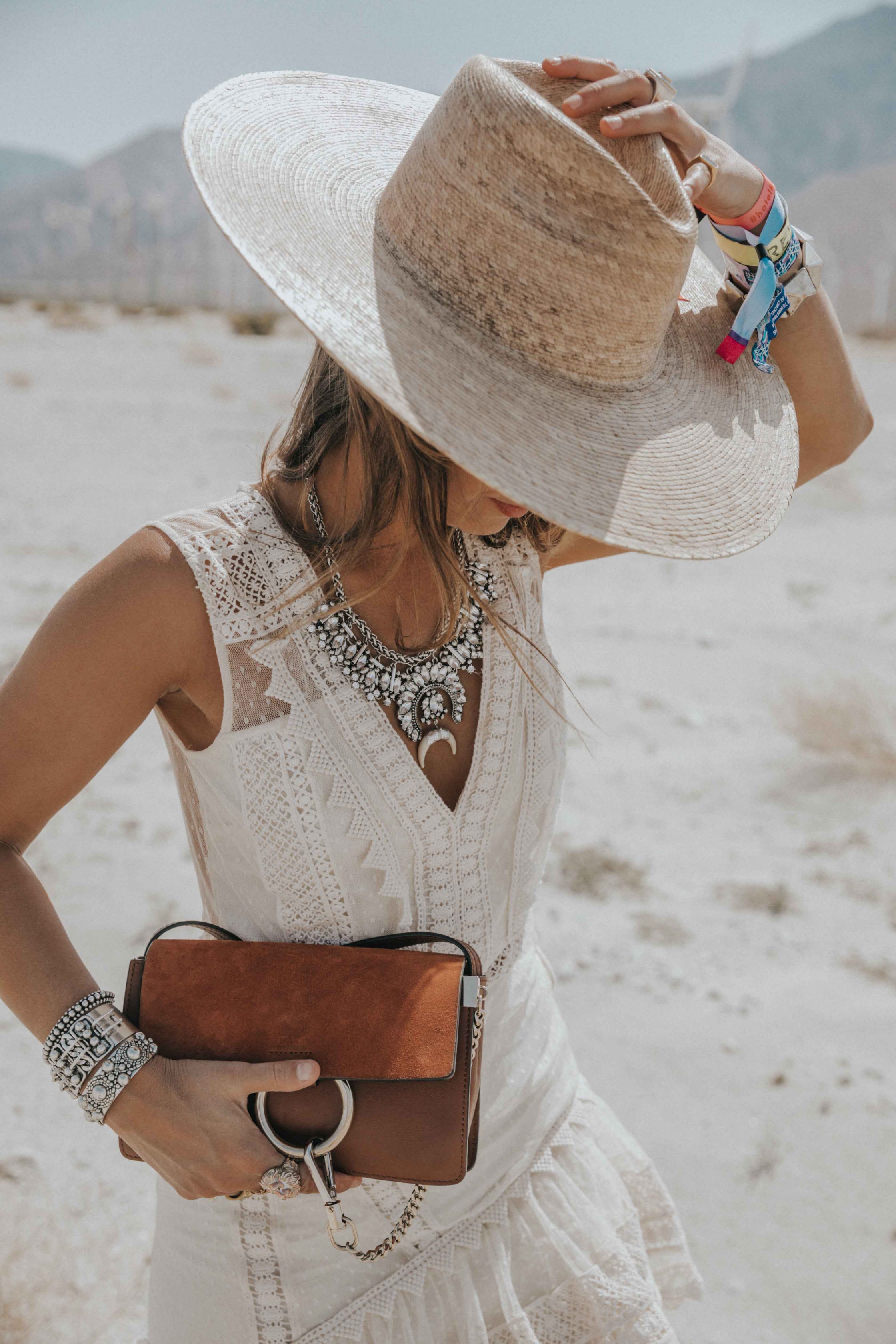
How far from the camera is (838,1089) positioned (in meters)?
3.08

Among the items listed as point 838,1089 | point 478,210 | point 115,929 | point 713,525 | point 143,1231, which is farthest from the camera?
point 115,929

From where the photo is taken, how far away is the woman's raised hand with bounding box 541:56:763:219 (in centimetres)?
107

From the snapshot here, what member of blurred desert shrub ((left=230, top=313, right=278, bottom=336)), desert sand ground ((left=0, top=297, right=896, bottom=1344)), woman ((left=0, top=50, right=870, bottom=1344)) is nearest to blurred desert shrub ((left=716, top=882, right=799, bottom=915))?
desert sand ground ((left=0, top=297, right=896, bottom=1344))

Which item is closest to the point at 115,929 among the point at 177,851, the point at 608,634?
the point at 177,851

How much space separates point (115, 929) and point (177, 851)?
54cm

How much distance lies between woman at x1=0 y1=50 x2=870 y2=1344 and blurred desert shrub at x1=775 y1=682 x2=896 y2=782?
12.0ft

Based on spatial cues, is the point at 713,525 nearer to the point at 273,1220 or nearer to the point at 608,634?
the point at 273,1220

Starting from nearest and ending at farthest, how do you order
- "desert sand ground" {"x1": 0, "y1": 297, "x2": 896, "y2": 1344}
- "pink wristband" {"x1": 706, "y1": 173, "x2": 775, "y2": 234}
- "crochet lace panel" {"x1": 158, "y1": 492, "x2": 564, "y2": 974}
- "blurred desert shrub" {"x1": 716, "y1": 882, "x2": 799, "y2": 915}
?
1. "crochet lace panel" {"x1": 158, "y1": 492, "x2": 564, "y2": 974}
2. "pink wristband" {"x1": 706, "y1": 173, "x2": 775, "y2": 234}
3. "desert sand ground" {"x1": 0, "y1": 297, "x2": 896, "y2": 1344}
4. "blurred desert shrub" {"x1": 716, "y1": 882, "x2": 799, "y2": 915}

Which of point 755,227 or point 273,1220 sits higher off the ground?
point 755,227

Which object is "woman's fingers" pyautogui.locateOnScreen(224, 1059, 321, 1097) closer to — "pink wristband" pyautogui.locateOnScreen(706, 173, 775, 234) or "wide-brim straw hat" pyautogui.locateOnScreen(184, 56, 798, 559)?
"wide-brim straw hat" pyautogui.locateOnScreen(184, 56, 798, 559)

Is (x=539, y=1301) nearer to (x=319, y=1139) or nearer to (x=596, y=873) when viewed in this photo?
(x=319, y=1139)

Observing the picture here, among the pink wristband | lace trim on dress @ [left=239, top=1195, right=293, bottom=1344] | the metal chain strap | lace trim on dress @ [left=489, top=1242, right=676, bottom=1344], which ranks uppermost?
the pink wristband

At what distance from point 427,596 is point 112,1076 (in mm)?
664

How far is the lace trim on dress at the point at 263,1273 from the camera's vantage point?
1.31 meters
